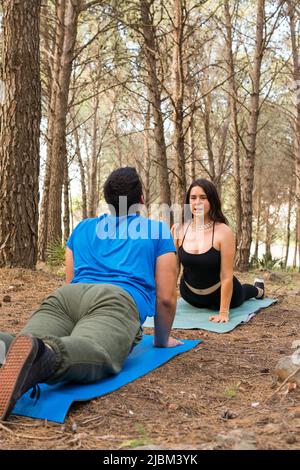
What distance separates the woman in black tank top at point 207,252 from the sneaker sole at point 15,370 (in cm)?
281

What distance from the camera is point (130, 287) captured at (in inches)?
113

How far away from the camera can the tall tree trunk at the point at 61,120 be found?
9.30m

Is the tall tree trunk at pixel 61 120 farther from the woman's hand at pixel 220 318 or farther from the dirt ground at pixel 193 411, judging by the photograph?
the dirt ground at pixel 193 411

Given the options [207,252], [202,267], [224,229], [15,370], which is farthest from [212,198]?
[15,370]

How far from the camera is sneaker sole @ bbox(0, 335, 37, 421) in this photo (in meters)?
2.03

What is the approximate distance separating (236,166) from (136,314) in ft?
32.7

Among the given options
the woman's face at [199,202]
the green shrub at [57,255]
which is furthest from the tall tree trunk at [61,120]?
the woman's face at [199,202]

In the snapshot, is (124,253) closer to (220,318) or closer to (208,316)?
(220,318)

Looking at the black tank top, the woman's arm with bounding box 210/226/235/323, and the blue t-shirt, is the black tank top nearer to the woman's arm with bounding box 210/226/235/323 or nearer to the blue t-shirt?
the woman's arm with bounding box 210/226/235/323

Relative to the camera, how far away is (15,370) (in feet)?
6.68

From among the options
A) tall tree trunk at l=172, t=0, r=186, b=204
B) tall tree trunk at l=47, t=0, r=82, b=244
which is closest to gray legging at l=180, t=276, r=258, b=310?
tall tree trunk at l=172, t=0, r=186, b=204

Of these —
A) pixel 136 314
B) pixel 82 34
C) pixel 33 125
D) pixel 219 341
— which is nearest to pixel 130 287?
pixel 136 314

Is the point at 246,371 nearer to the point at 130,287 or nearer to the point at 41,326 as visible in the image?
the point at 130,287

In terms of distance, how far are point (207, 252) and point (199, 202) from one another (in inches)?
18.5
